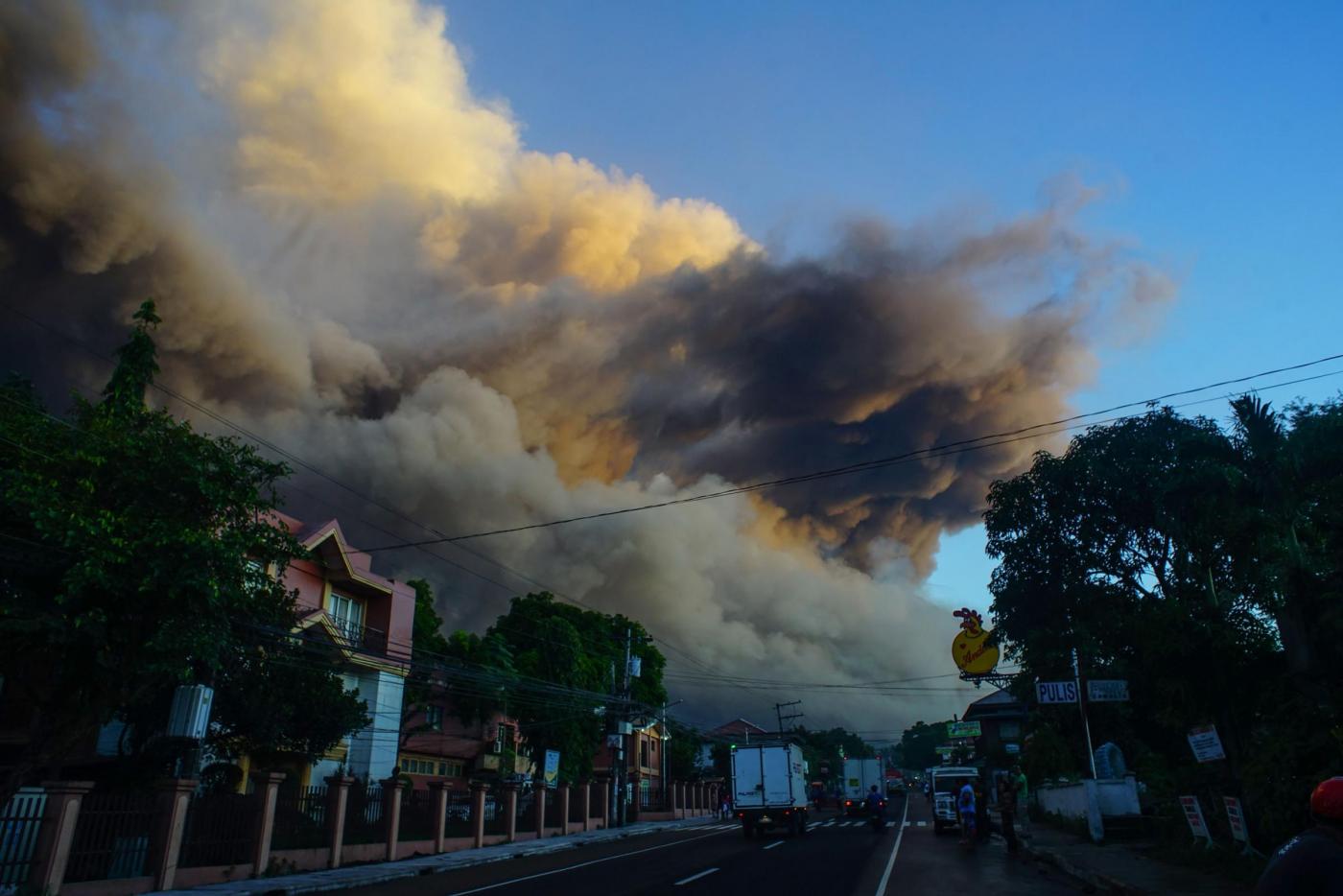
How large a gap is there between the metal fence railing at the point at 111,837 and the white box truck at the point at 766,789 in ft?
69.8

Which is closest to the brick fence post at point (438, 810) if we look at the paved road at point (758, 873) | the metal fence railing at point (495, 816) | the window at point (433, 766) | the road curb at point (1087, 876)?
the paved road at point (758, 873)

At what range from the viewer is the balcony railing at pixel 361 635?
34781 mm

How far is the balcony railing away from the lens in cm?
3478

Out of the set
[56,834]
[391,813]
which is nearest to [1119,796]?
[391,813]

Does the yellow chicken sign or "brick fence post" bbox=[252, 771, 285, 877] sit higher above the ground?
the yellow chicken sign

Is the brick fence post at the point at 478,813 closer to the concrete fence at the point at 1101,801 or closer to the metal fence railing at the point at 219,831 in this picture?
the metal fence railing at the point at 219,831

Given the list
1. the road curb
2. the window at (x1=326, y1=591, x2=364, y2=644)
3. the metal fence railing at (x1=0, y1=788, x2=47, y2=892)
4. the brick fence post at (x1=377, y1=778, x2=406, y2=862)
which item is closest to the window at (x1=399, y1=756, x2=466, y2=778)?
the window at (x1=326, y1=591, x2=364, y2=644)

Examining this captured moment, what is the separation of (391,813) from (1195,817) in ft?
66.1

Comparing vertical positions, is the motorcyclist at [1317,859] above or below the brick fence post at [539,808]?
above

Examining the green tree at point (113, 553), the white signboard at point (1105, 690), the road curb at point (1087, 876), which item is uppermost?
the green tree at point (113, 553)

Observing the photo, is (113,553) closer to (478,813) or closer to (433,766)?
(478,813)

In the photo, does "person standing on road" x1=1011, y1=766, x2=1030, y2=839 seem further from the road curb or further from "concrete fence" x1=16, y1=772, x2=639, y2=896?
"concrete fence" x1=16, y1=772, x2=639, y2=896

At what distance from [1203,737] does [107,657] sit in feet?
69.5

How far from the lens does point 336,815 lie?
73.3ft
